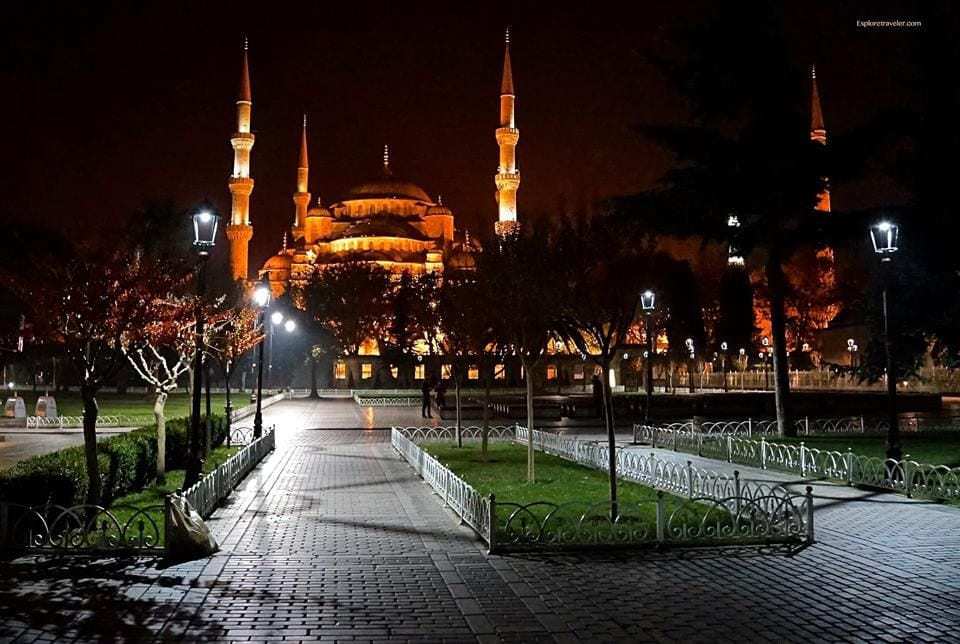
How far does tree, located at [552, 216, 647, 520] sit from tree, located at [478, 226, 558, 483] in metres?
0.27

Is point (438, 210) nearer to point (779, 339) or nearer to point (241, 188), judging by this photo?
point (241, 188)

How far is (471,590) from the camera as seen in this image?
7438 millimetres

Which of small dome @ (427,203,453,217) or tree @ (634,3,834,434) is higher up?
small dome @ (427,203,453,217)

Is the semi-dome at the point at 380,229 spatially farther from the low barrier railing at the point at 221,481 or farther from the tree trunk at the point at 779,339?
the low barrier railing at the point at 221,481

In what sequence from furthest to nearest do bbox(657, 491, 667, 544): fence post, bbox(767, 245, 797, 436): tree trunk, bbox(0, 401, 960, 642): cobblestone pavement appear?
bbox(767, 245, 797, 436): tree trunk
bbox(657, 491, 667, 544): fence post
bbox(0, 401, 960, 642): cobblestone pavement

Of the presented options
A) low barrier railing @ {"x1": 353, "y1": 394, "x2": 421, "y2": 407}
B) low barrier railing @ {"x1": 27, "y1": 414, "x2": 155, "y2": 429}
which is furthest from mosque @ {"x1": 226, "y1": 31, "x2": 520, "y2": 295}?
low barrier railing @ {"x1": 27, "y1": 414, "x2": 155, "y2": 429}

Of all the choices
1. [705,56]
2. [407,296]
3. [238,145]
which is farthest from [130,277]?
[238,145]

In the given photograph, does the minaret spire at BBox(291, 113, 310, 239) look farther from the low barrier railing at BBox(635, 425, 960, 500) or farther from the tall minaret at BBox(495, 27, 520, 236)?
the low barrier railing at BBox(635, 425, 960, 500)

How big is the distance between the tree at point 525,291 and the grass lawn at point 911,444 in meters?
7.69

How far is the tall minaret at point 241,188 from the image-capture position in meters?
69.4

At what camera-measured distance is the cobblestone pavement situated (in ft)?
20.7

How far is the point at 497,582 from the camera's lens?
25.3 ft

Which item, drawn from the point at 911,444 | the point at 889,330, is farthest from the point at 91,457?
the point at 911,444

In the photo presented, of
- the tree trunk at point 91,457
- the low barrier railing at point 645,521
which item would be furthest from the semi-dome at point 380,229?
the tree trunk at point 91,457
